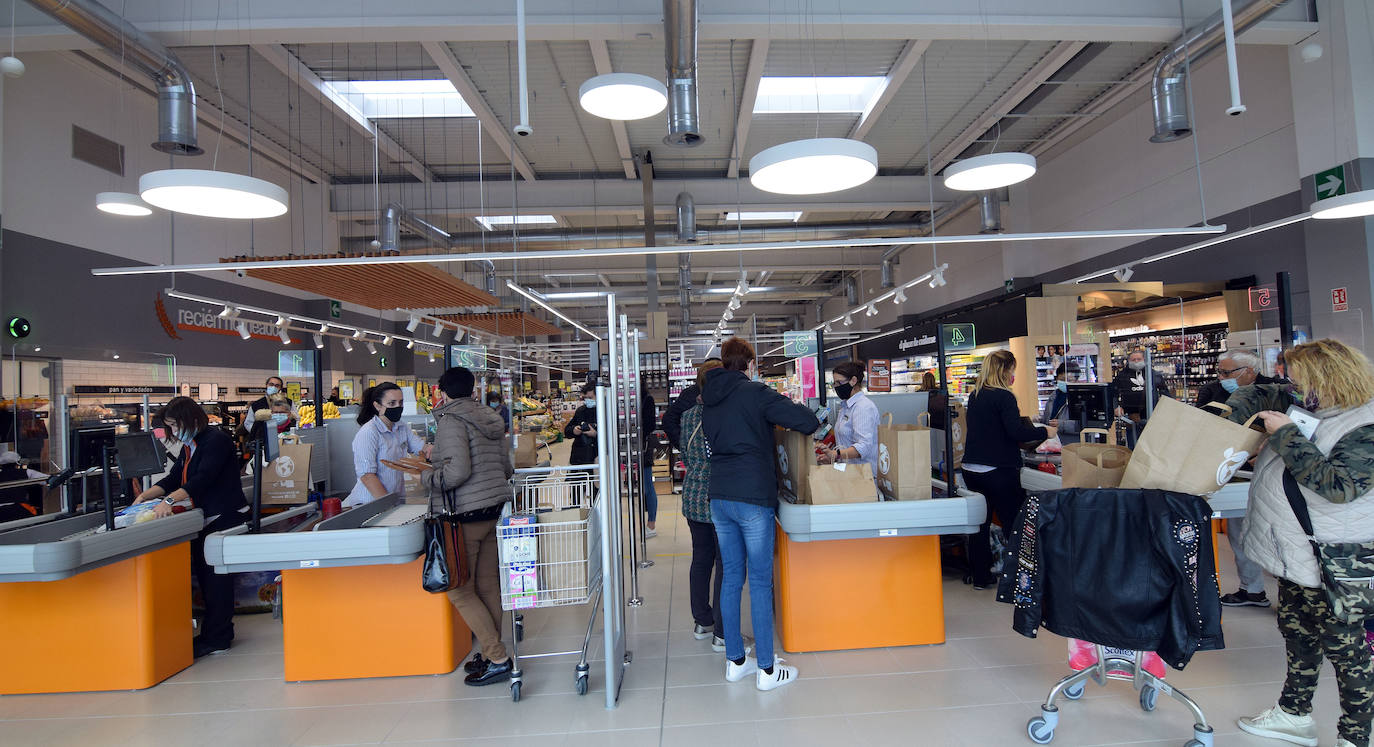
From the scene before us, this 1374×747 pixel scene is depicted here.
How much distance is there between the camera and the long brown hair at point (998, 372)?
14.6 ft

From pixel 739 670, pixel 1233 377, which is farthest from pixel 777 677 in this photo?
pixel 1233 377

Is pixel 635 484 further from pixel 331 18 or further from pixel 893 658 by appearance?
pixel 331 18

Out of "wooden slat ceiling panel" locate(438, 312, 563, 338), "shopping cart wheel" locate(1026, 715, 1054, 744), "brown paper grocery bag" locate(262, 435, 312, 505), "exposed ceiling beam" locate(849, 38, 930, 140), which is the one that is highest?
"exposed ceiling beam" locate(849, 38, 930, 140)

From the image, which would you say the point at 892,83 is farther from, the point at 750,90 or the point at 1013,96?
the point at 1013,96

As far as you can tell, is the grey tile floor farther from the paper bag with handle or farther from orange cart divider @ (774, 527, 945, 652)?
the paper bag with handle

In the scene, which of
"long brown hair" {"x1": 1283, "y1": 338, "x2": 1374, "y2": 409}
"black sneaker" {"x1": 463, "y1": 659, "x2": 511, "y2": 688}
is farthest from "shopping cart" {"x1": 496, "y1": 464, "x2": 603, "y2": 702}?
"long brown hair" {"x1": 1283, "y1": 338, "x2": 1374, "y2": 409}

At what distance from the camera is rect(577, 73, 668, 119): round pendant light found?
365cm

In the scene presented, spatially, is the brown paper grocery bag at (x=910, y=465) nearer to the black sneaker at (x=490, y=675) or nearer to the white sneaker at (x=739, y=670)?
the white sneaker at (x=739, y=670)

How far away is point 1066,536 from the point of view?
2654 mm

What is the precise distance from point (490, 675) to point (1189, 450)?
338cm

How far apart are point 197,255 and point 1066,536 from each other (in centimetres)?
1105

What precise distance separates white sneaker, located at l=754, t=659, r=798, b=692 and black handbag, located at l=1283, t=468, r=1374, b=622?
7.10 ft

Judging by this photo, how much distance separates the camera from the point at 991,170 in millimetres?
4266

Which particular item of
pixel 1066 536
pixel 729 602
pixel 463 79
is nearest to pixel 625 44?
pixel 463 79
